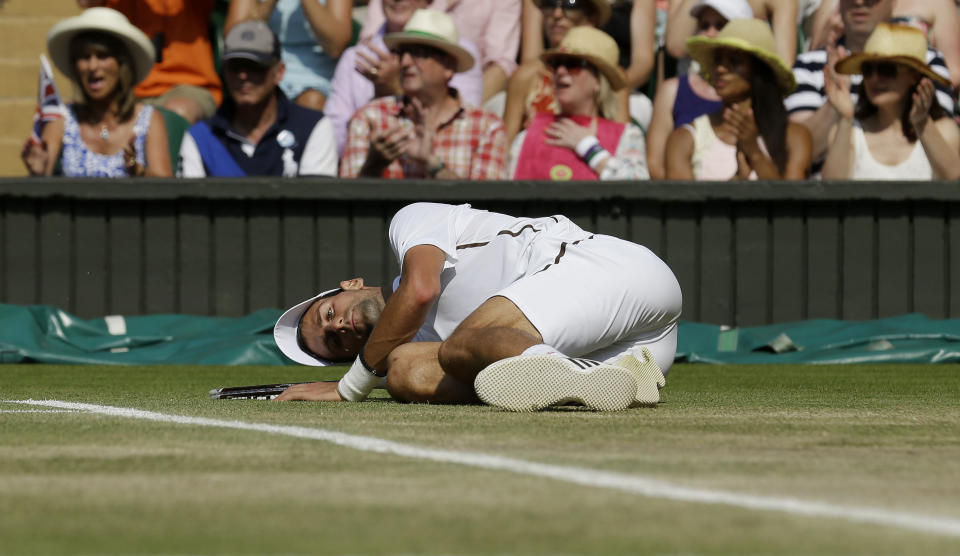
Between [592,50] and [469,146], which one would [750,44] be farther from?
[469,146]

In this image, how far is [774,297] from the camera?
384 inches

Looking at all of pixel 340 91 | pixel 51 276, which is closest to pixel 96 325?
pixel 51 276

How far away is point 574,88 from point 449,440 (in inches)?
251

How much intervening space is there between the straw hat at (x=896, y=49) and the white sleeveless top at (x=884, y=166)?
50 centimetres

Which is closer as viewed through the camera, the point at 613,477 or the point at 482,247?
the point at 613,477

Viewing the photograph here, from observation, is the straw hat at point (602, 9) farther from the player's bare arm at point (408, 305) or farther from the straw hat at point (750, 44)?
the player's bare arm at point (408, 305)

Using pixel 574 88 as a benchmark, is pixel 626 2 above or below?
above

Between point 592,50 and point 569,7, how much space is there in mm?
1126

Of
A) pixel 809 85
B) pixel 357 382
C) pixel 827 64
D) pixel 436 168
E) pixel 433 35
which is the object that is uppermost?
pixel 433 35

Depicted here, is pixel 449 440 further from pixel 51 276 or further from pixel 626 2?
pixel 626 2

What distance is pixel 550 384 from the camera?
4.64 meters

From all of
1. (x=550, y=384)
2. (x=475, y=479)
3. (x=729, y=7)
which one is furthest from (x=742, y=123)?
(x=475, y=479)

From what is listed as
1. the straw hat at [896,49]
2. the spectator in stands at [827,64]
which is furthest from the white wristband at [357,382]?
the spectator in stands at [827,64]

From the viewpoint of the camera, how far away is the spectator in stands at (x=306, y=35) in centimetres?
1144
